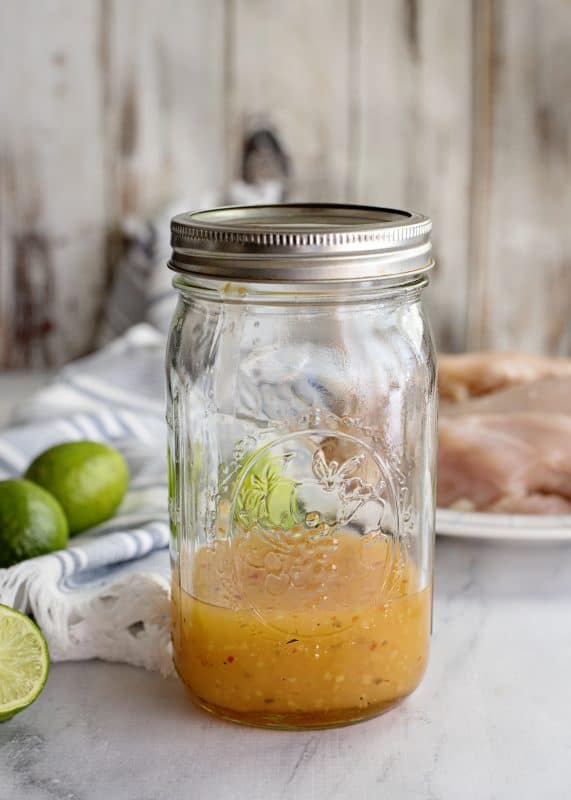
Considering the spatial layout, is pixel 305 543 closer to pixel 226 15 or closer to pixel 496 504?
pixel 496 504

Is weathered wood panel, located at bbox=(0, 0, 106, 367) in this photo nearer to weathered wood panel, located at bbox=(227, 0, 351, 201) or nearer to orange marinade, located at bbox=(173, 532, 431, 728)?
weathered wood panel, located at bbox=(227, 0, 351, 201)

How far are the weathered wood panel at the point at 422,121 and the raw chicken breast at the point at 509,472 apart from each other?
908 mm

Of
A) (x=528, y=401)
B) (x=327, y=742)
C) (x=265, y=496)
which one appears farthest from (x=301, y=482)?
(x=528, y=401)

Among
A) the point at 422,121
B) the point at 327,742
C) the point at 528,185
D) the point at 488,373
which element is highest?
the point at 422,121

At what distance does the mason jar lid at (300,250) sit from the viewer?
2.05 feet

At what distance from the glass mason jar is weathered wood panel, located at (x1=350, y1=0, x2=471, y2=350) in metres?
1.14

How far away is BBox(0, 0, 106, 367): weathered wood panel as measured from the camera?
1779 millimetres

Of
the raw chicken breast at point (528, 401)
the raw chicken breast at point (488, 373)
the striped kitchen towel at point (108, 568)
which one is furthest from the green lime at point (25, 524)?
the raw chicken breast at point (488, 373)

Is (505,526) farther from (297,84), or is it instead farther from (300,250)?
(297,84)

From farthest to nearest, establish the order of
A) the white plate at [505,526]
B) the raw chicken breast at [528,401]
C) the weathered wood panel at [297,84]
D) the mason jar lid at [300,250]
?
the weathered wood panel at [297,84]
the raw chicken breast at [528,401]
the white plate at [505,526]
the mason jar lid at [300,250]

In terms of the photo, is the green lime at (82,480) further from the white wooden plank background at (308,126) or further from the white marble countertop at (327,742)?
the white wooden plank background at (308,126)

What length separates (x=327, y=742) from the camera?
2.28 ft

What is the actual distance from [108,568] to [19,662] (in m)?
0.19

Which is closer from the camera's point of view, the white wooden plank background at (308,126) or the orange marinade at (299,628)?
the orange marinade at (299,628)
